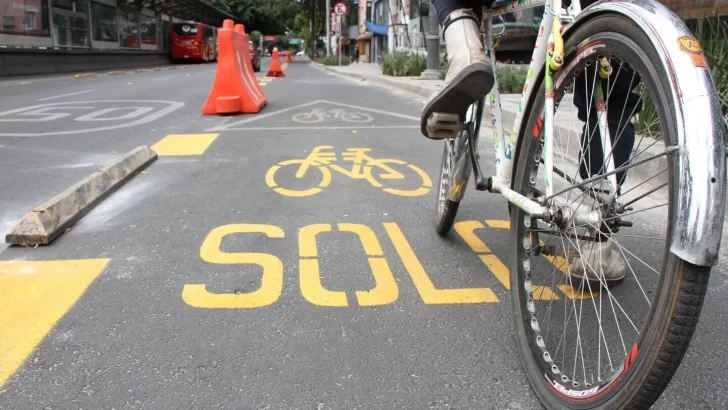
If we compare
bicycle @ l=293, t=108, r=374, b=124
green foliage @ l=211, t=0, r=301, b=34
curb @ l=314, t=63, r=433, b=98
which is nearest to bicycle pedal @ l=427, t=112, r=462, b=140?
bicycle @ l=293, t=108, r=374, b=124

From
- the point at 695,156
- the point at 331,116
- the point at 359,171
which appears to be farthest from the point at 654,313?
the point at 331,116

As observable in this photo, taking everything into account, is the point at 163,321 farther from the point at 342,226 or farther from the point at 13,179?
the point at 13,179

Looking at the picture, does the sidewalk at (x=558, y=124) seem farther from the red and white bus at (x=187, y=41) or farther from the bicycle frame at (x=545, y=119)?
the red and white bus at (x=187, y=41)

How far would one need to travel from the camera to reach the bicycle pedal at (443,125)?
2582 mm

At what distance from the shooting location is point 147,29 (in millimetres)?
34750

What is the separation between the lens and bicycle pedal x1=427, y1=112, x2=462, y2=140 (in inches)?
102

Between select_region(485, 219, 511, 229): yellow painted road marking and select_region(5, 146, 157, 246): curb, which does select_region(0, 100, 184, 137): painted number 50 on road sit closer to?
select_region(5, 146, 157, 246): curb

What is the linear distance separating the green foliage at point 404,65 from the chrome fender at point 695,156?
A: 1703cm

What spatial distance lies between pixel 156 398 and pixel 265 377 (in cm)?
37

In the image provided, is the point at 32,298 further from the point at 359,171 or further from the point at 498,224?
the point at 359,171

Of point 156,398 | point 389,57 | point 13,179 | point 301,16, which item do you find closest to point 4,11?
point 389,57

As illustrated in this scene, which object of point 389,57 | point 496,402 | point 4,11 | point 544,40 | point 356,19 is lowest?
point 496,402

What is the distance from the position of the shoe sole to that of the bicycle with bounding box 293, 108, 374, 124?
223 inches

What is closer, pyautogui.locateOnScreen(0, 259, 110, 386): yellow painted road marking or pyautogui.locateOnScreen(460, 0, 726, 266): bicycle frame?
pyautogui.locateOnScreen(460, 0, 726, 266): bicycle frame
